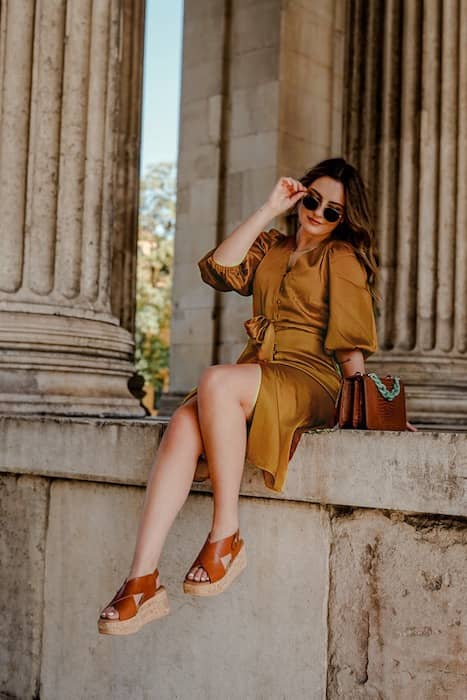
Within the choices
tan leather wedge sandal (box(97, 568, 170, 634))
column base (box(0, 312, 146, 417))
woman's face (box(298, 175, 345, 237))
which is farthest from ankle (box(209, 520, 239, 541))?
column base (box(0, 312, 146, 417))

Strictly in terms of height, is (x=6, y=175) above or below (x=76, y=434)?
above

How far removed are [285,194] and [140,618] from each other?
2.52 meters

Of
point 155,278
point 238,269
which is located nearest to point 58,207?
point 238,269

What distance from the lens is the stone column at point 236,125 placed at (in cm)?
1208

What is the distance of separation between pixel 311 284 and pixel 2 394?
2331 mm

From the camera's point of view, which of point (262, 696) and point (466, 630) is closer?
point (466, 630)

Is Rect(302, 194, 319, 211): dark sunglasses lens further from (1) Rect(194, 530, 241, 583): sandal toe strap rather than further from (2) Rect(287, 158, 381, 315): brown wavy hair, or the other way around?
(1) Rect(194, 530, 241, 583): sandal toe strap

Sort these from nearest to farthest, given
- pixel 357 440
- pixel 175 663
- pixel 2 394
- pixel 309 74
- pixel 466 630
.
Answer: pixel 466 630 < pixel 357 440 < pixel 175 663 < pixel 2 394 < pixel 309 74

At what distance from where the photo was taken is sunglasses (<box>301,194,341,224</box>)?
550 cm

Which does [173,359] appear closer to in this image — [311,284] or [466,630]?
[311,284]

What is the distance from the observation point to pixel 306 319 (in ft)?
17.7

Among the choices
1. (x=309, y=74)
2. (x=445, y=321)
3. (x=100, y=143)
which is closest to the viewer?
(x=100, y=143)

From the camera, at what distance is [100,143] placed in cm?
707

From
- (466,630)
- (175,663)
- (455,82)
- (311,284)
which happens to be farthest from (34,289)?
(455,82)
